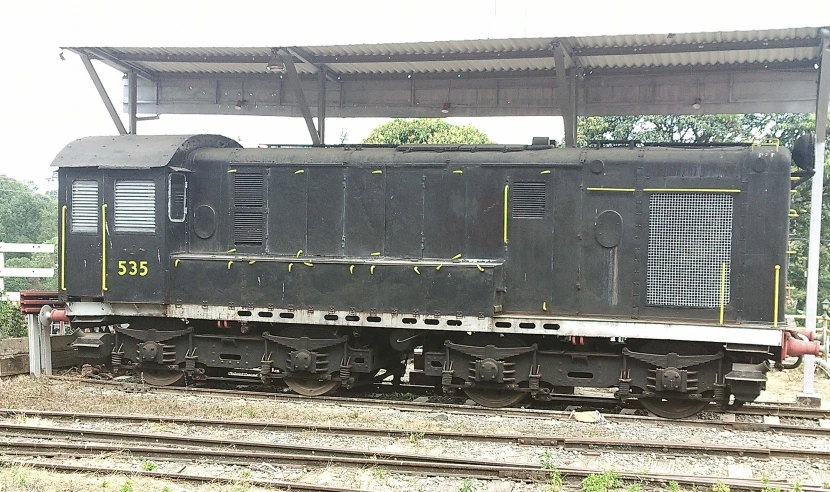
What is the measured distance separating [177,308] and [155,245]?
3.50 ft

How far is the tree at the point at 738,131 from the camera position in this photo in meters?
23.9

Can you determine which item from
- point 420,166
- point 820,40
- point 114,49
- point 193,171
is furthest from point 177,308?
point 820,40

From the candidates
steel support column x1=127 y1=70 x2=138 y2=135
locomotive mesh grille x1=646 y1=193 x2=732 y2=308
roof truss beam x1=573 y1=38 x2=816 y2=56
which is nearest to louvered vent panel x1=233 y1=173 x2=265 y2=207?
steel support column x1=127 y1=70 x2=138 y2=135

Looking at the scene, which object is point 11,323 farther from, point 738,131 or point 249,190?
point 738,131

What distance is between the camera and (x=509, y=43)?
11.9 meters

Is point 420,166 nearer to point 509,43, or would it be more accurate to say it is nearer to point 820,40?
point 509,43

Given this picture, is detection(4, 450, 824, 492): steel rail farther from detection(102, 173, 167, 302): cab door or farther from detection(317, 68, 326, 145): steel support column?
detection(317, 68, 326, 145): steel support column

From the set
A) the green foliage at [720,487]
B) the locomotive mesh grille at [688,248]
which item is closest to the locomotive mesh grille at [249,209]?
the locomotive mesh grille at [688,248]

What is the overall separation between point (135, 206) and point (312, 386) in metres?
4.07

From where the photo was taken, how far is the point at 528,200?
1064 centimetres

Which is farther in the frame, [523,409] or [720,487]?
[523,409]

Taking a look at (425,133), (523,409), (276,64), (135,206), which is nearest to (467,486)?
(523,409)

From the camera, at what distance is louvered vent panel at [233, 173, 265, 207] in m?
11.5

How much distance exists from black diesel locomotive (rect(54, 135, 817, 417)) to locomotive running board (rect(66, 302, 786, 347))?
Result: 0.08 ft
